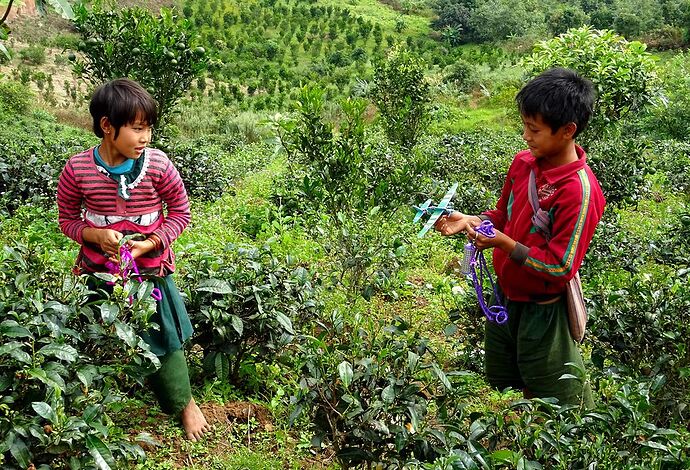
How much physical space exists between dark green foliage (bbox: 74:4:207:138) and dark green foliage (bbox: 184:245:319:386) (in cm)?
321

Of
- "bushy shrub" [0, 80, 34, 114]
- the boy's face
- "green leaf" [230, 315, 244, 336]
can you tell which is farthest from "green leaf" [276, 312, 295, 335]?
"bushy shrub" [0, 80, 34, 114]

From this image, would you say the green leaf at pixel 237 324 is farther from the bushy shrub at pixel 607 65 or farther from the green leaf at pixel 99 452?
the bushy shrub at pixel 607 65

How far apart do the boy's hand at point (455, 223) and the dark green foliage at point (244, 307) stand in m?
0.84

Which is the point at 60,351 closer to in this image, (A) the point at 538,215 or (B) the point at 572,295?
(A) the point at 538,215

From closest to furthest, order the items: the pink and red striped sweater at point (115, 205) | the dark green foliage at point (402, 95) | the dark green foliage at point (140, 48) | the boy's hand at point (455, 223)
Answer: the boy's hand at point (455, 223)
the pink and red striped sweater at point (115, 205)
the dark green foliage at point (140, 48)
the dark green foliage at point (402, 95)

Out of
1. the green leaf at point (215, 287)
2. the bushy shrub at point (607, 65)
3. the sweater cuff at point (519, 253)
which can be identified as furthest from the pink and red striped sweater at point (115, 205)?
the bushy shrub at point (607, 65)

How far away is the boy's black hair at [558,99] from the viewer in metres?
1.93

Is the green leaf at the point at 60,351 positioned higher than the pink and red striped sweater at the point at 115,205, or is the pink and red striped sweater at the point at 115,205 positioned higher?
the pink and red striped sweater at the point at 115,205

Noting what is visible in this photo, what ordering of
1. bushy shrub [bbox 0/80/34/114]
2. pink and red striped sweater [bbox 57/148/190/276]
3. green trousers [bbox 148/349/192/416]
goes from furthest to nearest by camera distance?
bushy shrub [bbox 0/80/34/114]
green trousers [bbox 148/349/192/416]
pink and red striped sweater [bbox 57/148/190/276]

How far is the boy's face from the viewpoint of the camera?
6.49 feet

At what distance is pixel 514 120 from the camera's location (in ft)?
59.9

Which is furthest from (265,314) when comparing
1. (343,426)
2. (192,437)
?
(343,426)

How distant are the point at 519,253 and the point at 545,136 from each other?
377 millimetres

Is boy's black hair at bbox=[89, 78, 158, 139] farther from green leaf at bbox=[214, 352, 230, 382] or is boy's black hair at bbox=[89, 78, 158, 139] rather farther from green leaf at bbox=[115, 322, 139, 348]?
green leaf at bbox=[214, 352, 230, 382]
